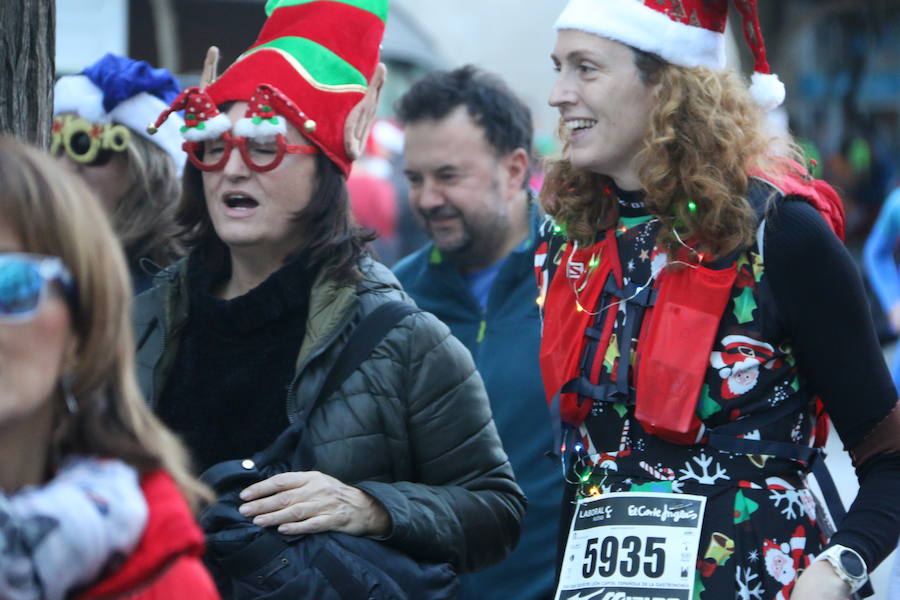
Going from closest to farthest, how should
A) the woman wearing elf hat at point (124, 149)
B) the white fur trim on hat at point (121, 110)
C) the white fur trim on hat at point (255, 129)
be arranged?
the white fur trim on hat at point (255, 129)
the woman wearing elf hat at point (124, 149)
the white fur trim on hat at point (121, 110)

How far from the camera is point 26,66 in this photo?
290 cm

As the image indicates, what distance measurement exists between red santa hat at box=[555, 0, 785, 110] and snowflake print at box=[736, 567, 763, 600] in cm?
111

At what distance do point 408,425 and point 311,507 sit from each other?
1.07 ft

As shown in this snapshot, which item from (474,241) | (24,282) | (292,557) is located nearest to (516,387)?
(474,241)

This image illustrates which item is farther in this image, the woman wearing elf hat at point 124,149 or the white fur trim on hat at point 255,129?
the woman wearing elf hat at point 124,149

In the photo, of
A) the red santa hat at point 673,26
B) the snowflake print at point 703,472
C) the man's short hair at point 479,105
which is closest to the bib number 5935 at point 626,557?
the snowflake print at point 703,472

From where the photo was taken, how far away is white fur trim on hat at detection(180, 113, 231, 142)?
320 centimetres

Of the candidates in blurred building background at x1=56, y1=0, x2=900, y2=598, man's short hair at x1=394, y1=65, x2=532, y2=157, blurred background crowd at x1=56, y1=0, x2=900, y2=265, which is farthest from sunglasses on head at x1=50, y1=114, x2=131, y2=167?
blurred building background at x1=56, y1=0, x2=900, y2=598

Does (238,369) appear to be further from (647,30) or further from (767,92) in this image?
(767,92)

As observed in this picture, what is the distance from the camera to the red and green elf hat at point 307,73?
321 centimetres

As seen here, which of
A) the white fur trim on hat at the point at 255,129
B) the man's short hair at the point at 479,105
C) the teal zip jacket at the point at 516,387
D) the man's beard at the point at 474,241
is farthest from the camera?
the man's short hair at the point at 479,105

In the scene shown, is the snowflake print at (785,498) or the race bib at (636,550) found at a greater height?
the snowflake print at (785,498)

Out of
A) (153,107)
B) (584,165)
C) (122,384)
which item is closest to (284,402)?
(584,165)

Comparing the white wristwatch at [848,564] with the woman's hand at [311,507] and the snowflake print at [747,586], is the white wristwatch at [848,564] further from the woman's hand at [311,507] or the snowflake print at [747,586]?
the woman's hand at [311,507]
